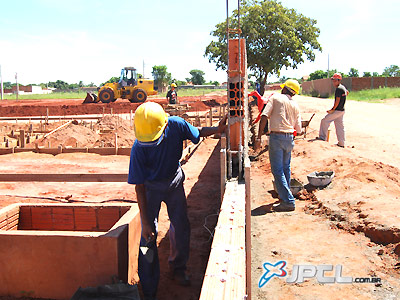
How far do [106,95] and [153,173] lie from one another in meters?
27.7

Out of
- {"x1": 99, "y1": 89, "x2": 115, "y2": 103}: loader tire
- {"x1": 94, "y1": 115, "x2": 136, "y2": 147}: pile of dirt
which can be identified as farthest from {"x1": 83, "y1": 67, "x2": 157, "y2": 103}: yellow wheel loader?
{"x1": 94, "y1": 115, "x2": 136, "y2": 147}: pile of dirt

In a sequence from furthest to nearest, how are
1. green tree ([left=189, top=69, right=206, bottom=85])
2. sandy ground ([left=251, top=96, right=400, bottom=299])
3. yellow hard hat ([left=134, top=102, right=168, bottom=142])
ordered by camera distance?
1. green tree ([left=189, top=69, right=206, bottom=85])
2. sandy ground ([left=251, top=96, right=400, bottom=299])
3. yellow hard hat ([left=134, top=102, right=168, bottom=142])

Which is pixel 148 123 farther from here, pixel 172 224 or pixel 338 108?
pixel 338 108

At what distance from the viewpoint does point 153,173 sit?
3.42 metres

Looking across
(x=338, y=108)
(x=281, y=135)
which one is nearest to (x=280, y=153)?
(x=281, y=135)

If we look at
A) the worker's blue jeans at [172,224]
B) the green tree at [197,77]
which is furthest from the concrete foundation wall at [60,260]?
the green tree at [197,77]

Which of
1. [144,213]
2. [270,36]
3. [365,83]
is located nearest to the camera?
[144,213]

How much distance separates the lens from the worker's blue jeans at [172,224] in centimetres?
340

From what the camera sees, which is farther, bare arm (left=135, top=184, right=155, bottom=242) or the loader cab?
the loader cab

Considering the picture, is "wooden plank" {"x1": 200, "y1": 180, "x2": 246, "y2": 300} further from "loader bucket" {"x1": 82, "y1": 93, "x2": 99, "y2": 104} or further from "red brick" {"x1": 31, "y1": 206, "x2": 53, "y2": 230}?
"loader bucket" {"x1": 82, "y1": 93, "x2": 99, "y2": 104}

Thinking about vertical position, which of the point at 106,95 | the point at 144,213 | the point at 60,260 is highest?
the point at 106,95

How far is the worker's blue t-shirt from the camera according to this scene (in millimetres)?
3281

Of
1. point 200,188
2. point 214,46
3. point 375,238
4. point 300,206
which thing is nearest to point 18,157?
point 200,188

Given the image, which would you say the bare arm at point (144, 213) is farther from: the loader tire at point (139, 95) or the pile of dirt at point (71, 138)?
the loader tire at point (139, 95)
